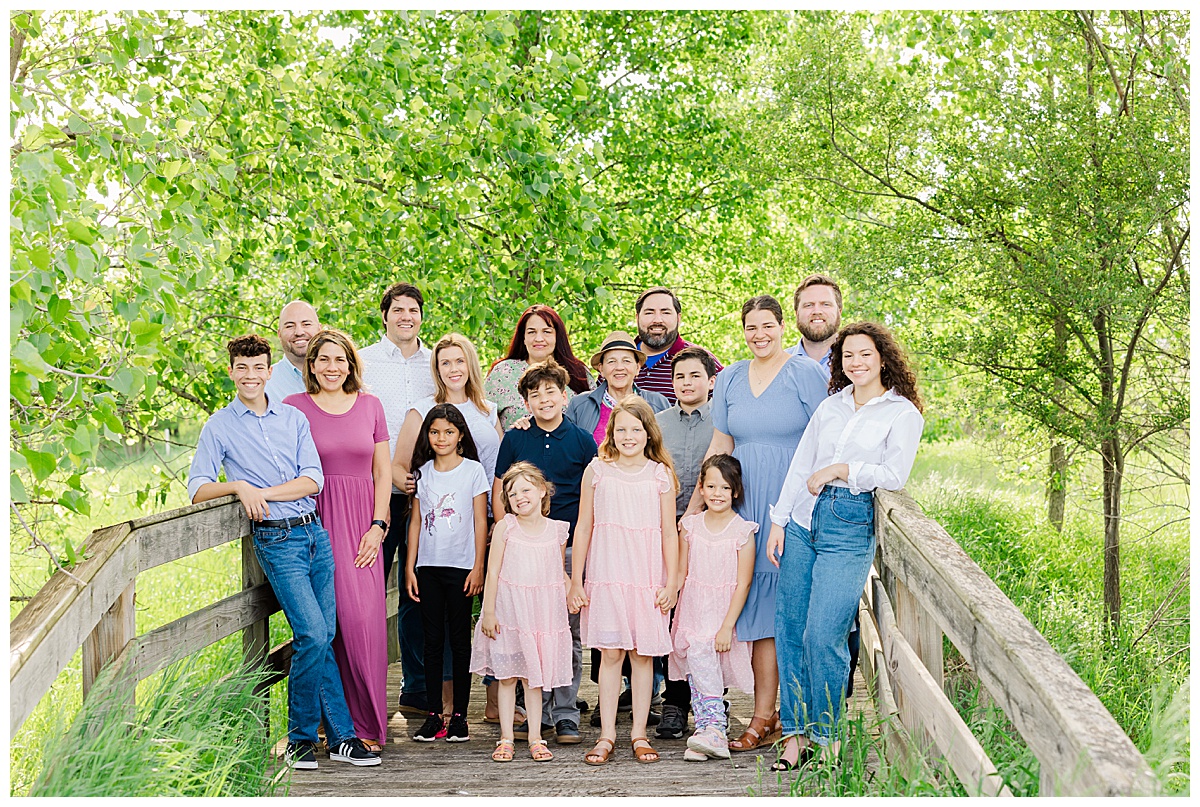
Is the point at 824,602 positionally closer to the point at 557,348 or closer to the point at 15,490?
the point at 557,348

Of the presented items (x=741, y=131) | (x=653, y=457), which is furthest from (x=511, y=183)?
(x=741, y=131)

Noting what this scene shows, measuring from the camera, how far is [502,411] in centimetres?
521

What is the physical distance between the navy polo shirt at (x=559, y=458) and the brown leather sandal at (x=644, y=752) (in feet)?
3.01

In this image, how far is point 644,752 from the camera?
4.12m

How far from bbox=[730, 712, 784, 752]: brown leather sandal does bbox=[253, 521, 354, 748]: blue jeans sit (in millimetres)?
1597

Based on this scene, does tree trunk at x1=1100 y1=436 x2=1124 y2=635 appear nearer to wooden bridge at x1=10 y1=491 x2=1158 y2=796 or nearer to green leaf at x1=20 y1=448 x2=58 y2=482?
wooden bridge at x1=10 y1=491 x2=1158 y2=796

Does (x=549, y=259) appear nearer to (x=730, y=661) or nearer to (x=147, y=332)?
(x=730, y=661)

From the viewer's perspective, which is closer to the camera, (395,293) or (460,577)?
(460,577)

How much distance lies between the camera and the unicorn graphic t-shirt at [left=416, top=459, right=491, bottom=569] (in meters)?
4.52

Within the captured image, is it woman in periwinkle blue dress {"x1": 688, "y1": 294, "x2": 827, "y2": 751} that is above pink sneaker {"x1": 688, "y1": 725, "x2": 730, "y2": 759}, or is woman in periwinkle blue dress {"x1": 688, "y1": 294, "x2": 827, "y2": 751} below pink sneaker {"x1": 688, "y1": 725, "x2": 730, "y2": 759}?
above

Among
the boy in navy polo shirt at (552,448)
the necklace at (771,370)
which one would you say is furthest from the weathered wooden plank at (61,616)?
the necklace at (771,370)

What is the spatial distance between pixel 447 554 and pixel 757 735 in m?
1.50

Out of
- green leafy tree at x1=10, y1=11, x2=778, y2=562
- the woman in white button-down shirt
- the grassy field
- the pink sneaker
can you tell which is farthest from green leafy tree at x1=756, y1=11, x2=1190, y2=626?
the pink sneaker

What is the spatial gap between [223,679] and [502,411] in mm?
1844
